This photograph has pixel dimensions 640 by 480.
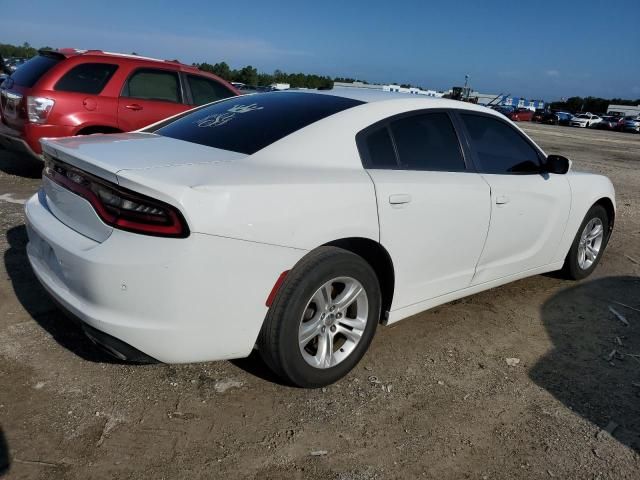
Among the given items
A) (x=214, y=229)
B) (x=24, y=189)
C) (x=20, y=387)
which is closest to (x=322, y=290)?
(x=214, y=229)

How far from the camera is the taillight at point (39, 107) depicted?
6195 millimetres

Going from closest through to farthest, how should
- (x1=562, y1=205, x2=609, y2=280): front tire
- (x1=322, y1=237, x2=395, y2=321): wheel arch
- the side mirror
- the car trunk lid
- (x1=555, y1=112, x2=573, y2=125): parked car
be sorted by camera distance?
the car trunk lid
(x1=322, y1=237, x2=395, y2=321): wheel arch
the side mirror
(x1=562, y1=205, x2=609, y2=280): front tire
(x1=555, y1=112, x2=573, y2=125): parked car

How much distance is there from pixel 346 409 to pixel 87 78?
5604 mm

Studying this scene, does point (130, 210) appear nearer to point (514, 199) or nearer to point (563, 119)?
Answer: point (514, 199)

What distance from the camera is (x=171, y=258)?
2146 mm

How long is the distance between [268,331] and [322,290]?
36 centimetres

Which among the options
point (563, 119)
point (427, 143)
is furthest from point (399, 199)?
point (563, 119)

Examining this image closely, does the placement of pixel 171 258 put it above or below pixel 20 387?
above

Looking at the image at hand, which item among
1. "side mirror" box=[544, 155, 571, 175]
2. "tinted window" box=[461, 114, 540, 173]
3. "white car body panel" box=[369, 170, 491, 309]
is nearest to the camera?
"white car body panel" box=[369, 170, 491, 309]

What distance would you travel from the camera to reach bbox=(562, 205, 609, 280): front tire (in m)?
4.57

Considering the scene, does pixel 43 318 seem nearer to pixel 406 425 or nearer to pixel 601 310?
pixel 406 425

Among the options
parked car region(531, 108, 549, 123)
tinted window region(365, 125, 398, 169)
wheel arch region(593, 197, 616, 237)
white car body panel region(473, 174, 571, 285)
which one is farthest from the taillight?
parked car region(531, 108, 549, 123)

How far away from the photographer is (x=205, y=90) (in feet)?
24.9

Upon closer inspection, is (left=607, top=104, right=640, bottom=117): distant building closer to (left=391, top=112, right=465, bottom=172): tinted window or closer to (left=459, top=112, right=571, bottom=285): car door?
(left=459, top=112, right=571, bottom=285): car door
